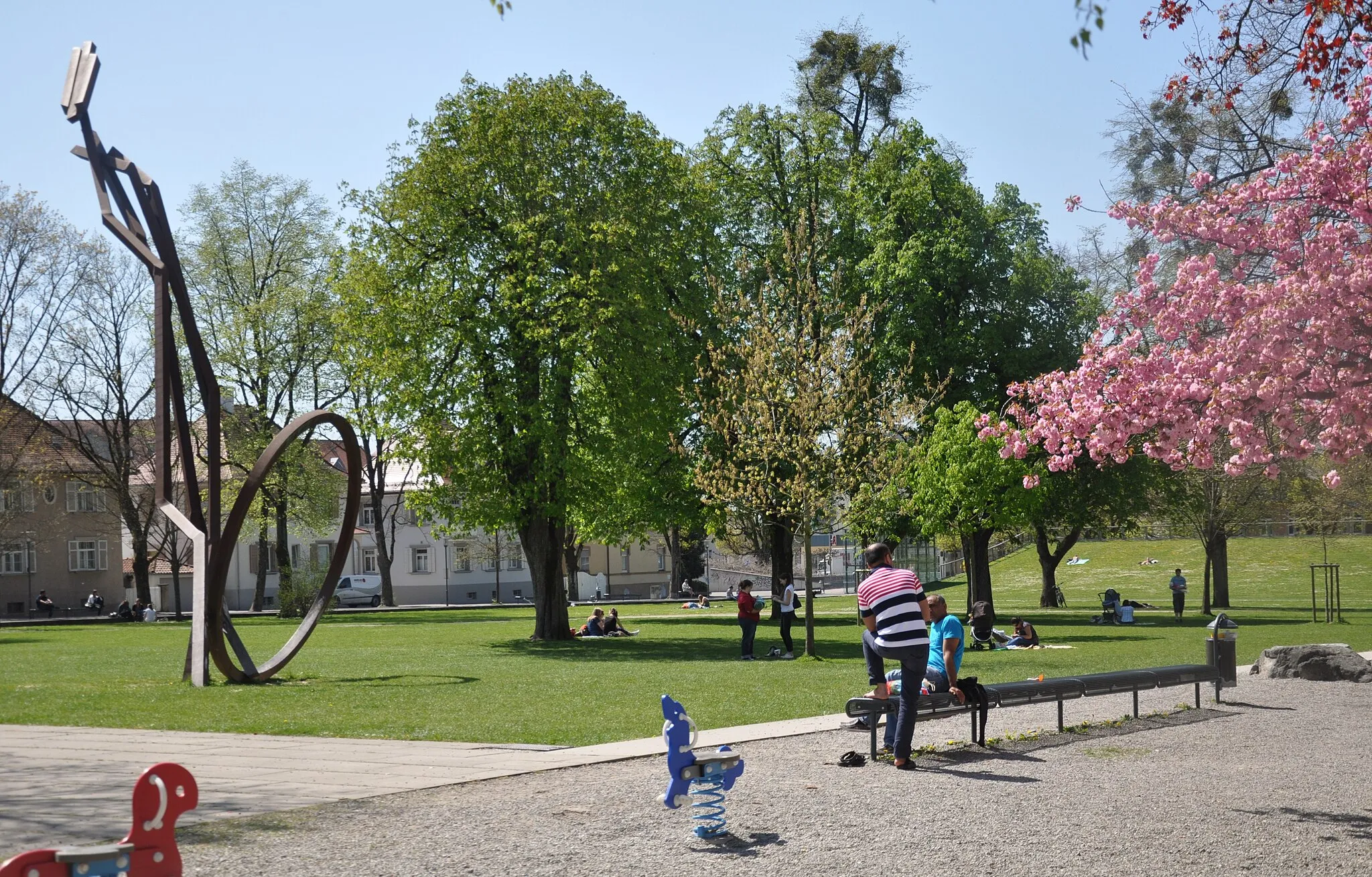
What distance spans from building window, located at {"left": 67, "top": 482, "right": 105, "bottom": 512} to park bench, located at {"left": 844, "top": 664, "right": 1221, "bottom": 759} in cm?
6152

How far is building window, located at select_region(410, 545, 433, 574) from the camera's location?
3273 inches

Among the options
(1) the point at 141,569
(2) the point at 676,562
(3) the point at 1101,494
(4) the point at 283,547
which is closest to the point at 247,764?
(3) the point at 1101,494

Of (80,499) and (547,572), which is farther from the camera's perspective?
(80,499)

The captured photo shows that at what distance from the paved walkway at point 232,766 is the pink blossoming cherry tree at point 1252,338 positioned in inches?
210

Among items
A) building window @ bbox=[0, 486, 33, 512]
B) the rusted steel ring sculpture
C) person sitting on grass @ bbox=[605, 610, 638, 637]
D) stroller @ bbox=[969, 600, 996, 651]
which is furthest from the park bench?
building window @ bbox=[0, 486, 33, 512]

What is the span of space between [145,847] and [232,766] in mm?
5663

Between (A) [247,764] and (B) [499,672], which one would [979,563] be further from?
(A) [247,764]

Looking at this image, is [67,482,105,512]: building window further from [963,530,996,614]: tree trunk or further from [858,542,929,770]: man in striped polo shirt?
[858,542,929,770]: man in striped polo shirt

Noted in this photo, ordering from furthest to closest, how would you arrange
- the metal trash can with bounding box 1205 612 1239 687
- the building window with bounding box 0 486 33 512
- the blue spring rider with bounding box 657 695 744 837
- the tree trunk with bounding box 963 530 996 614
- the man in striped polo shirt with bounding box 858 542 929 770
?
the building window with bounding box 0 486 33 512
the tree trunk with bounding box 963 530 996 614
the metal trash can with bounding box 1205 612 1239 687
the man in striped polo shirt with bounding box 858 542 929 770
the blue spring rider with bounding box 657 695 744 837

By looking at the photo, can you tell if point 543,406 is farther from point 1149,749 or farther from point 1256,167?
point 1149,749

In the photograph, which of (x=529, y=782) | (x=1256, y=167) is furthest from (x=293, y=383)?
(x=529, y=782)

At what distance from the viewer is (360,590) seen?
73.8 m

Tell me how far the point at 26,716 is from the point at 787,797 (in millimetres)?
10126

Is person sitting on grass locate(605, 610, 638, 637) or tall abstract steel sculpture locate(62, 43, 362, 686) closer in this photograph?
tall abstract steel sculpture locate(62, 43, 362, 686)
